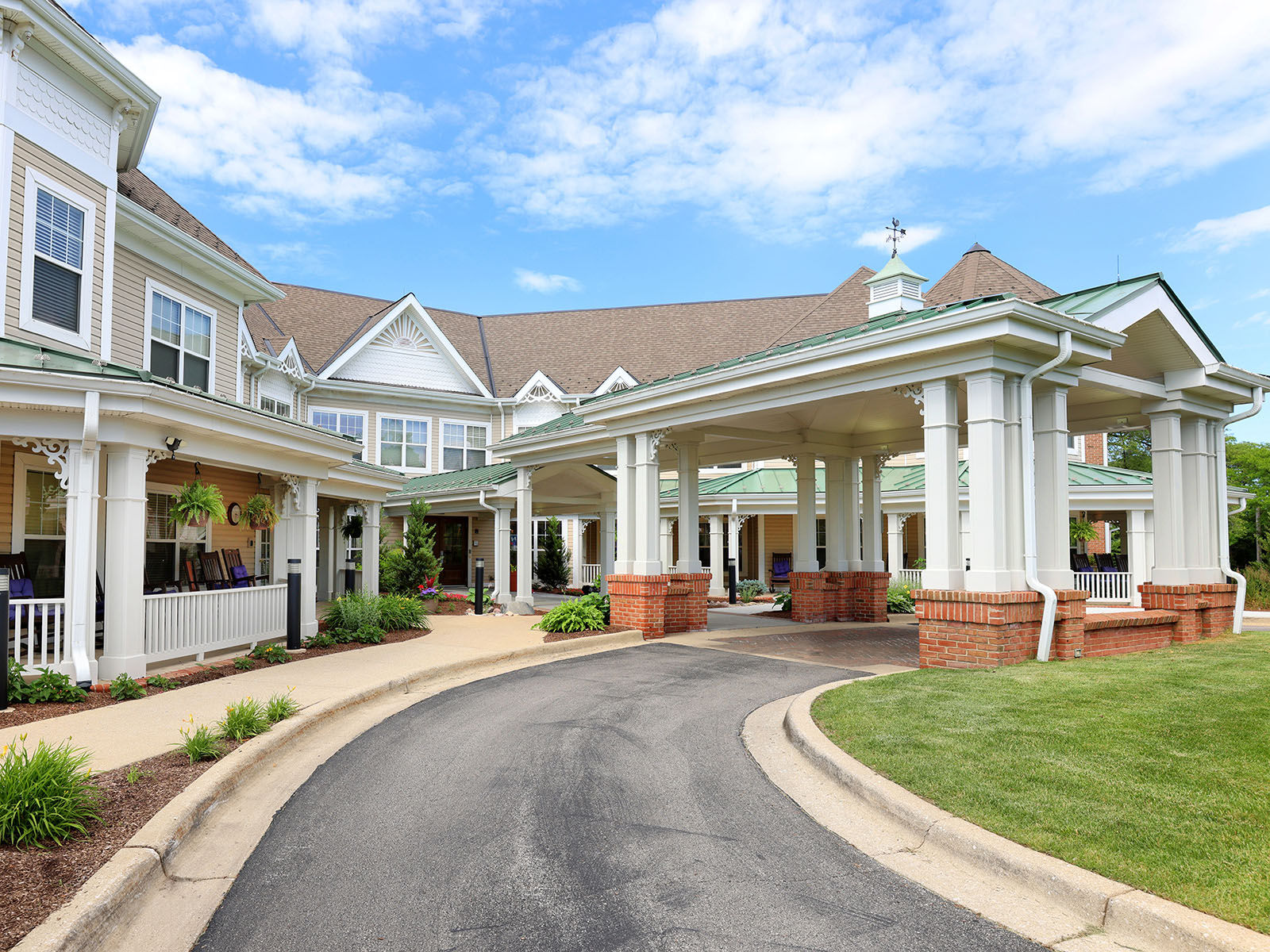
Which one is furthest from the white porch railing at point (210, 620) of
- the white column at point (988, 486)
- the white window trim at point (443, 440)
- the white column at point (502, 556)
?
the white window trim at point (443, 440)

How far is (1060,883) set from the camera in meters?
4.07

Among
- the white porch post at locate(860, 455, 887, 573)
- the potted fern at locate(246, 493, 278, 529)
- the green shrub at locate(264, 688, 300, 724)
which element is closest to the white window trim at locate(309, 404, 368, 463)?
the potted fern at locate(246, 493, 278, 529)

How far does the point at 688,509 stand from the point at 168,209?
1071cm

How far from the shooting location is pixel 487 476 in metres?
23.4

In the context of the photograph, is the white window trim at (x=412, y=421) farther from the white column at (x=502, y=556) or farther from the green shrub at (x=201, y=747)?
the green shrub at (x=201, y=747)

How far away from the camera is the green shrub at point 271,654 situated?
1205 centimetres

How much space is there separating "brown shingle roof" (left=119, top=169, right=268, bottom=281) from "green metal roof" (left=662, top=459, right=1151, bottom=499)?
13446 mm

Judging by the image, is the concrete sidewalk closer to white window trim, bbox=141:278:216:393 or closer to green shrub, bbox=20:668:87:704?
green shrub, bbox=20:668:87:704

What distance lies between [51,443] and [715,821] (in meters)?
8.21

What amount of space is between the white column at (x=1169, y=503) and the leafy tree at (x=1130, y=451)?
36.1 metres

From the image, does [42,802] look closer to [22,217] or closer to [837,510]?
[22,217]

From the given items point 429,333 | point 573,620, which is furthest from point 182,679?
point 429,333

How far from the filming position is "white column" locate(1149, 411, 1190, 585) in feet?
44.9

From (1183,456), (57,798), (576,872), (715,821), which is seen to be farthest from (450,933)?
(1183,456)
